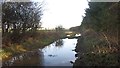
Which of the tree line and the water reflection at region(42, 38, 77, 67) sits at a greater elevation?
the tree line

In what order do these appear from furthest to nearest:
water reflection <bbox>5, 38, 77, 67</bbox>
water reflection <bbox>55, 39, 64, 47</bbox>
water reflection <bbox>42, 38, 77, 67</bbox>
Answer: water reflection <bbox>55, 39, 64, 47</bbox> < water reflection <bbox>42, 38, 77, 67</bbox> < water reflection <bbox>5, 38, 77, 67</bbox>

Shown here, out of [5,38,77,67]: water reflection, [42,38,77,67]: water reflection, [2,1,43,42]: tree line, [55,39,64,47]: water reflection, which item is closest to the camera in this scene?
[2,1,43,42]: tree line

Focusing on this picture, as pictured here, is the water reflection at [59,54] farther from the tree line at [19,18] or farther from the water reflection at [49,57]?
the tree line at [19,18]

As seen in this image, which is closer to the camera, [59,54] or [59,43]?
[59,54]

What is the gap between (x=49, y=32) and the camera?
3.59m

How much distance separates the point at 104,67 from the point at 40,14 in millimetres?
1646

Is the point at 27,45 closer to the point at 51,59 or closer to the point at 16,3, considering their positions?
the point at 51,59

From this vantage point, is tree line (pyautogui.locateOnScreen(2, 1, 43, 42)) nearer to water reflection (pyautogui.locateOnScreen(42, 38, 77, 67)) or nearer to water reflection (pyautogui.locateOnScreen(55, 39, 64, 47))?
water reflection (pyautogui.locateOnScreen(42, 38, 77, 67))

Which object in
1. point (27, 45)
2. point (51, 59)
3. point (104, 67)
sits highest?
point (27, 45)

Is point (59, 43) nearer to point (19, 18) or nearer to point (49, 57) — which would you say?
point (49, 57)

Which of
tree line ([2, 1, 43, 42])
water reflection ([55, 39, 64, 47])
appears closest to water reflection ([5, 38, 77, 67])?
water reflection ([55, 39, 64, 47])

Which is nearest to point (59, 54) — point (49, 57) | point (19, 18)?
point (49, 57)

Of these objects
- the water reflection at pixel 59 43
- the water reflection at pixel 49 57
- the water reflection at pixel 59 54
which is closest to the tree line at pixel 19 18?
the water reflection at pixel 49 57

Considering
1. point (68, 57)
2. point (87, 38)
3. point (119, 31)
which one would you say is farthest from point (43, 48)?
point (119, 31)
